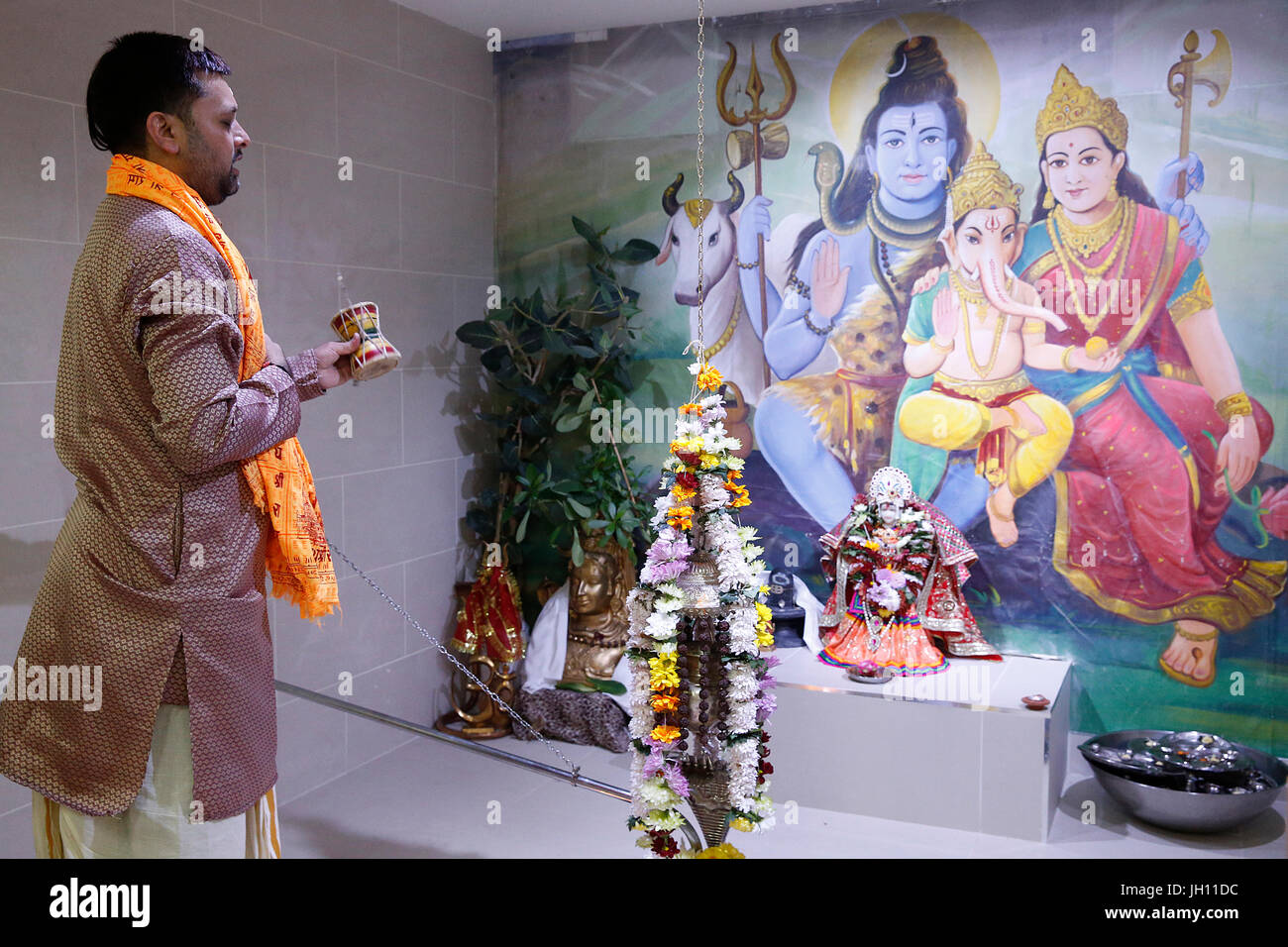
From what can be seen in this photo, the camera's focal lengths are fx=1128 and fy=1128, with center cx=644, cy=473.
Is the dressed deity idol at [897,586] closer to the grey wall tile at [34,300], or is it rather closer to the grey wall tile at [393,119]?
the grey wall tile at [393,119]

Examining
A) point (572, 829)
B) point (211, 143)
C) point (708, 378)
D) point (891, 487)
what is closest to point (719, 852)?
point (572, 829)

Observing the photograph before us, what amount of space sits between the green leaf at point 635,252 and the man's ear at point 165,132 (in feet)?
10.2

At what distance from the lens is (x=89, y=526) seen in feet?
7.43

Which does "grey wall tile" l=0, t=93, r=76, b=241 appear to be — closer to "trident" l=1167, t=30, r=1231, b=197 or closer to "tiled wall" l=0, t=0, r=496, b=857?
"tiled wall" l=0, t=0, r=496, b=857

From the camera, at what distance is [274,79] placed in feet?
14.2

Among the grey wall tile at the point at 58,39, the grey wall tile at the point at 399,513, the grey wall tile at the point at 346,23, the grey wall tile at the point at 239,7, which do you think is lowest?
the grey wall tile at the point at 399,513

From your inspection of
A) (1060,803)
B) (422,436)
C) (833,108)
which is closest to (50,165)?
(422,436)

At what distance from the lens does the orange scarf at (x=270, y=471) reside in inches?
89.1

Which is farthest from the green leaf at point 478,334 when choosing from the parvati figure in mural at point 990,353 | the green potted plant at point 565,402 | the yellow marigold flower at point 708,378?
the yellow marigold flower at point 708,378

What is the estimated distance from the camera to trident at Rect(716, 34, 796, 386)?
5117 millimetres

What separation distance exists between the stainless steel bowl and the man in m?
3.10

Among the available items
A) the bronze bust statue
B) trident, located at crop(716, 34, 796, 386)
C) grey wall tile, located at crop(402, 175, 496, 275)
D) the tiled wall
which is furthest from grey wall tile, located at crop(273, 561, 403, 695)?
trident, located at crop(716, 34, 796, 386)

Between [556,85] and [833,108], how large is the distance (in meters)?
1.43

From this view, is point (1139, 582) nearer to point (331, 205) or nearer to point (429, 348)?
point (429, 348)
